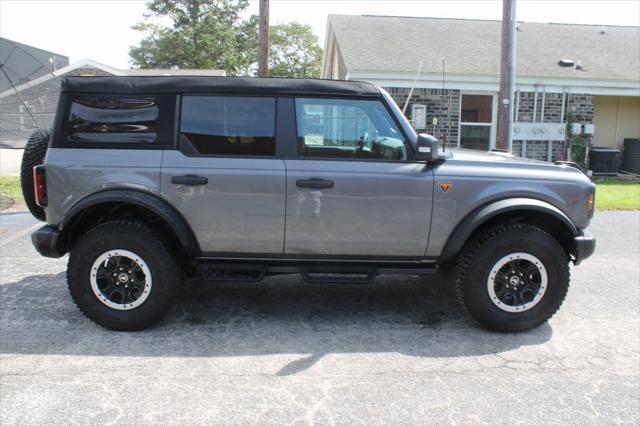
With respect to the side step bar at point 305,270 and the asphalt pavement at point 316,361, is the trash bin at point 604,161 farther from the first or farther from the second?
the side step bar at point 305,270

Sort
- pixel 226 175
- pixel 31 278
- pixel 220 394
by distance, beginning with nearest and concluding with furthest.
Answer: pixel 220 394 → pixel 226 175 → pixel 31 278

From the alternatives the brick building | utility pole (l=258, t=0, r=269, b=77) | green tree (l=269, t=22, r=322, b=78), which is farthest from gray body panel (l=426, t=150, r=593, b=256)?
green tree (l=269, t=22, r=322, b=78)

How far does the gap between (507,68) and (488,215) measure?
8.28 meters

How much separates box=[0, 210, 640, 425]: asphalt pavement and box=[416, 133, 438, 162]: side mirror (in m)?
1.40

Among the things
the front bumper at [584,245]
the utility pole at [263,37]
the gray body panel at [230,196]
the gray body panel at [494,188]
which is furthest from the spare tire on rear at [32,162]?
the utility pole at [263,37]

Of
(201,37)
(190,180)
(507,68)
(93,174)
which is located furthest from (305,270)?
(201,37)

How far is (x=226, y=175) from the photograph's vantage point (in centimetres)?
404

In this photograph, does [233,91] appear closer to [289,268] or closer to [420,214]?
[289,268]

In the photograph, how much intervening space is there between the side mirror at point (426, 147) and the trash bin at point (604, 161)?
14186 mm

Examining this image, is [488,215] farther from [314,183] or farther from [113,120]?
[113,120]

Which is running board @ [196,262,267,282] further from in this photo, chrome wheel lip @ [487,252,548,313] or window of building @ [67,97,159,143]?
chrome wheel lip @ [487,252,548,313]

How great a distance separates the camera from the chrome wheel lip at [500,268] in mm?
4148

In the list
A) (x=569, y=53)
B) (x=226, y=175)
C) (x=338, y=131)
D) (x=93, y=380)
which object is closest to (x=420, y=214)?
(x=338, y=131)

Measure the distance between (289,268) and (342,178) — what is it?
0.84 meters
